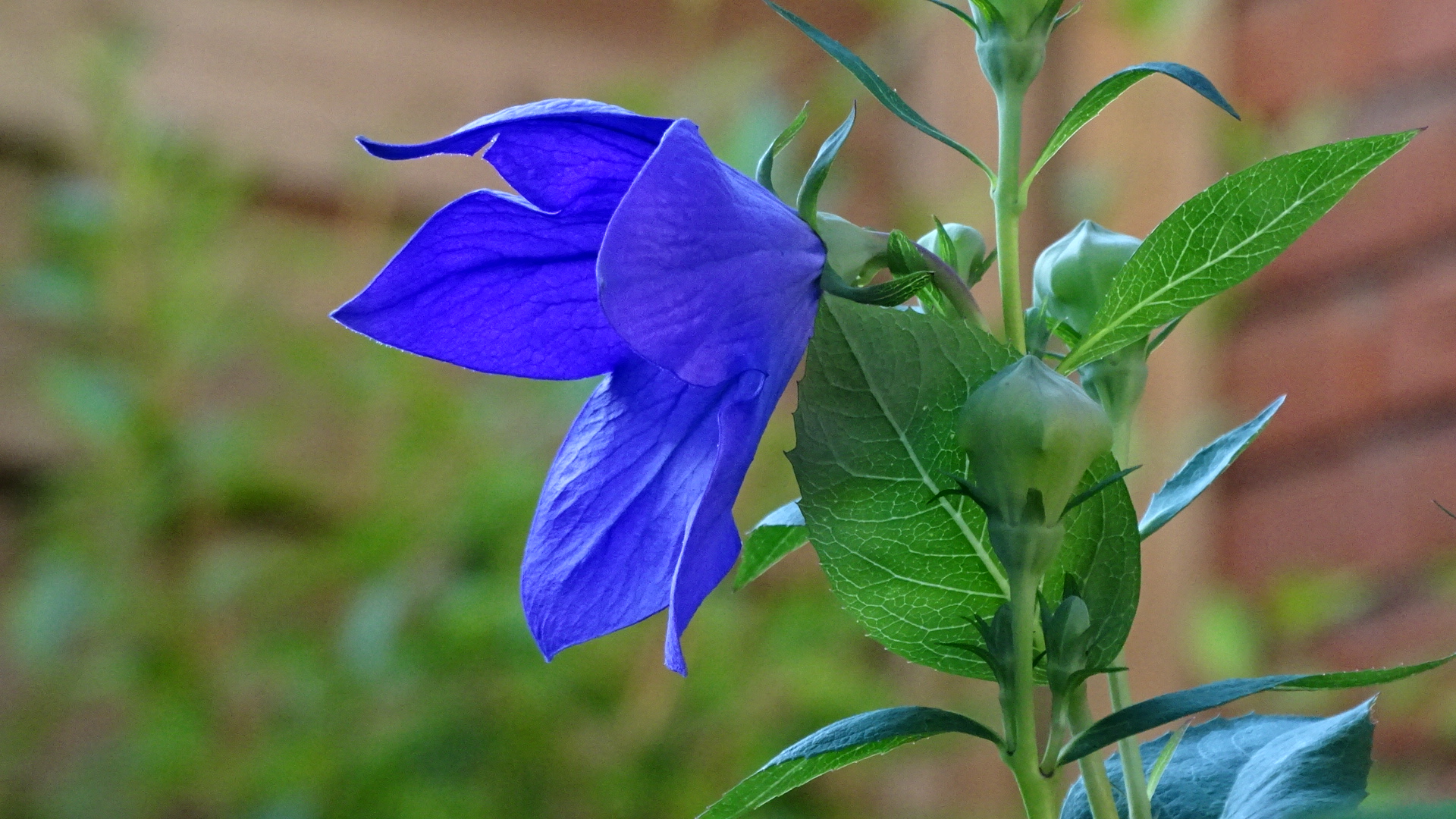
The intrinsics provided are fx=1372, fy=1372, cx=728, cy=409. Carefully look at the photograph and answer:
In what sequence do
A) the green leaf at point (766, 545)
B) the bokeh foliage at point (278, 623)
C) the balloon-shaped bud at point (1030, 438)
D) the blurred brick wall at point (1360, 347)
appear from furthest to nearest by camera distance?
the blurred brick wall at point (1360, 347) < the bokeh foliage at point (278, 623) < the green leaf at point (766, 545) < the balloon-shaped bud at point (1030, 438)

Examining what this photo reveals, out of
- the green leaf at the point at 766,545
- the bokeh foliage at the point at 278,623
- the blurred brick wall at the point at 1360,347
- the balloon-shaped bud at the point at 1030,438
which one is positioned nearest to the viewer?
the balloon-shaped bud at the point at 1030,438

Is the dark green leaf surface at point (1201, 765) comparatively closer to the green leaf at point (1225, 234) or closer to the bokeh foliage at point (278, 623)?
the green leaf at point (1225, 234)

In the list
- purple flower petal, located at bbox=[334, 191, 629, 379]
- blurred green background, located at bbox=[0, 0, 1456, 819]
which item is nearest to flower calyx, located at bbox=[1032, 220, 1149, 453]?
purple flower petal, located at bbox=[334, 191, 629, 379]

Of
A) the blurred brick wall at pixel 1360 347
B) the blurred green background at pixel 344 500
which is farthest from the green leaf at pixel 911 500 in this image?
the blurred brick wall at pixel 1360 347

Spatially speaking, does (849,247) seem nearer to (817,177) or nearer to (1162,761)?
(817,177)

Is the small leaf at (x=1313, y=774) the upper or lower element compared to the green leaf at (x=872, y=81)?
lower

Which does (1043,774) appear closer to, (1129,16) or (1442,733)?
(1129,16)

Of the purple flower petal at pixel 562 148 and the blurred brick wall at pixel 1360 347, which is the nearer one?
the purple flower petal at pixel 562 148
